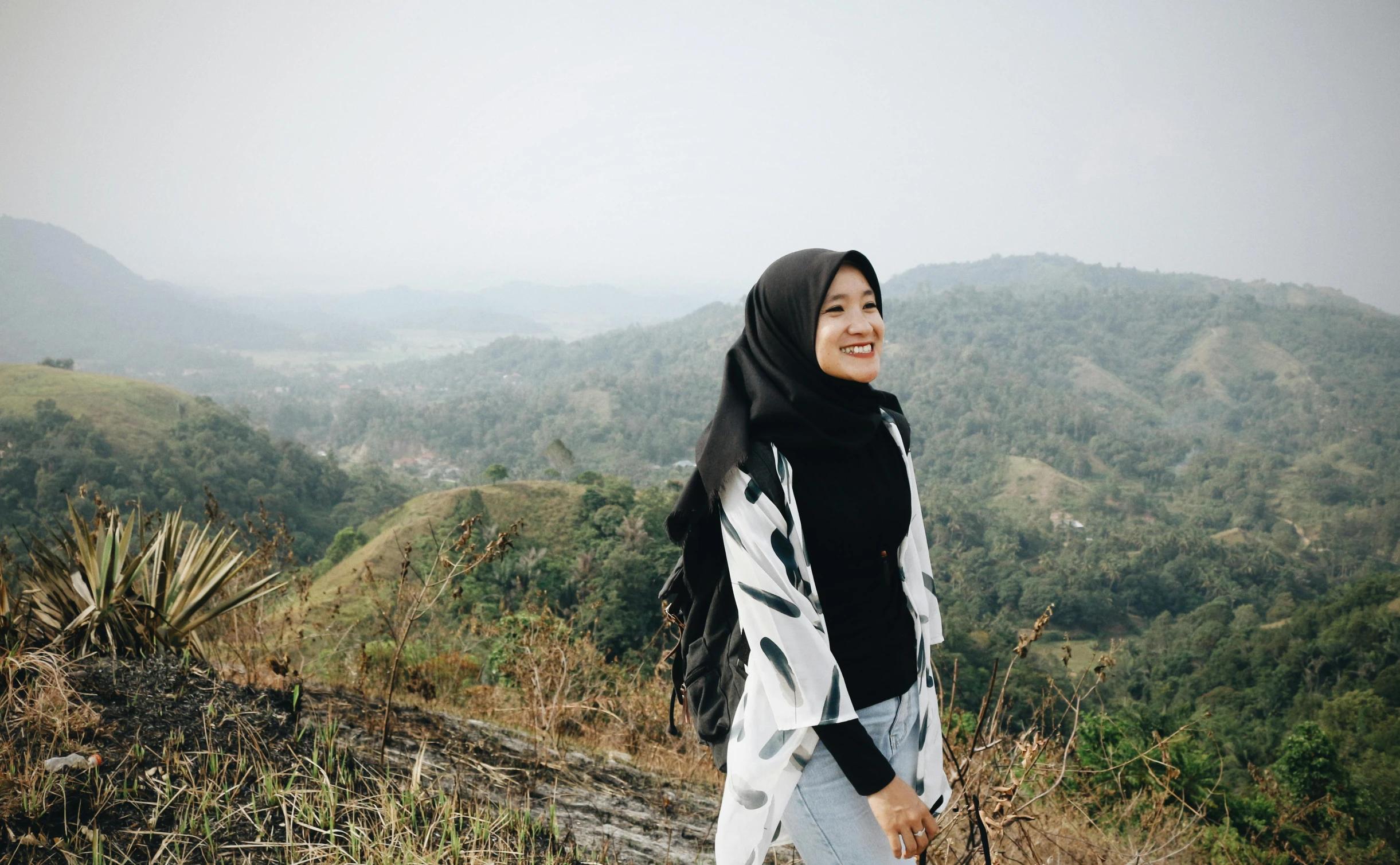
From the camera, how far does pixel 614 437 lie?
67812mm

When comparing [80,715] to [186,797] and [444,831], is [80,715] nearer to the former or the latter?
[186,797]

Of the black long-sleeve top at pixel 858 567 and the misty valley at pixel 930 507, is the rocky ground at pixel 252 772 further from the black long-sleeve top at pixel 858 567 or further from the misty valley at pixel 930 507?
the black long-sleeve top at pixel 858 567

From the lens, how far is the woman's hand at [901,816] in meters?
1.00

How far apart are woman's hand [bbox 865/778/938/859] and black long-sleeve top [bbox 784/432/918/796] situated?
0.08 feet

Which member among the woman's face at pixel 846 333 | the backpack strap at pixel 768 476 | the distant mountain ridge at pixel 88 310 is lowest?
the backpack strap at pixel 768 476

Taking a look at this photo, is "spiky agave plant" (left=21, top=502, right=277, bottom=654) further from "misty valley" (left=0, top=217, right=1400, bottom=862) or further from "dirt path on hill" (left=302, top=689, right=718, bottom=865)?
"dirt path on hill" (left=302, top=689, right=718, bottom=865)

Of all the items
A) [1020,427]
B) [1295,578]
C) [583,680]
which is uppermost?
[583,680]

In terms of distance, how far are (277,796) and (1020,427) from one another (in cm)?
7900

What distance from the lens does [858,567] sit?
1.11 m

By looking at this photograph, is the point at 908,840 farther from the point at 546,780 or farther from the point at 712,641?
the point at 546,780

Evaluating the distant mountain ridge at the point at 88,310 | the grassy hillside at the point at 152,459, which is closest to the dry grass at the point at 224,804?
the grassy hillside at the point at 152,459

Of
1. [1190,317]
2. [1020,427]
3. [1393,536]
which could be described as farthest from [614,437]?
[1190,317]

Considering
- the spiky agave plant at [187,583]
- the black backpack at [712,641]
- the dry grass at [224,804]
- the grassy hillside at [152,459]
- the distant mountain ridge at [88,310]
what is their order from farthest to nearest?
the distant mountain ridge at [88,310]
the grassy hillside at [152,459]
the spiky agave plant at [187,583]
the dry grass at [224,804]
the black backpack at [712,641]

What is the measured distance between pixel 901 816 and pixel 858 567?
35 cm
